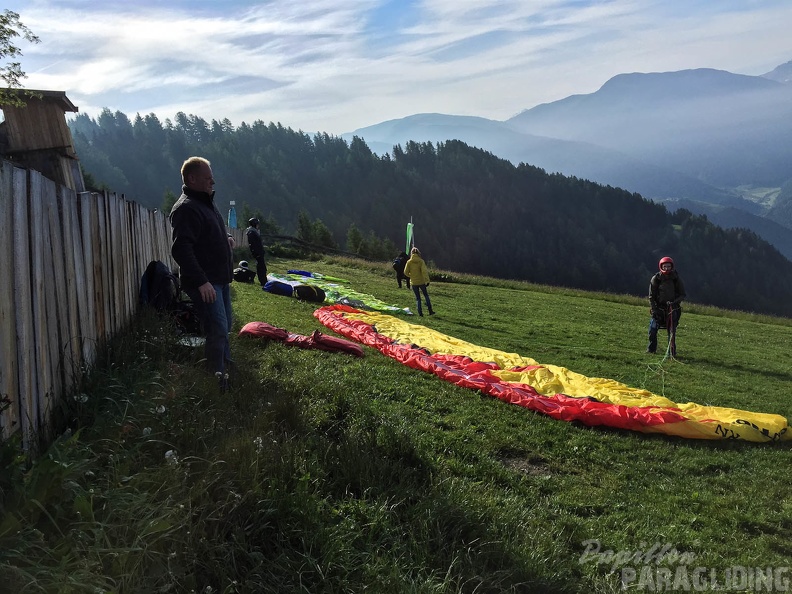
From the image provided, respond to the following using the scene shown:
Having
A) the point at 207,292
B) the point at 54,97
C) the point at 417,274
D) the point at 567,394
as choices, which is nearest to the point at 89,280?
the point at 207,292

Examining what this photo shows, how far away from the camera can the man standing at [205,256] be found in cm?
494

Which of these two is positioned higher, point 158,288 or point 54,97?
point 54,97

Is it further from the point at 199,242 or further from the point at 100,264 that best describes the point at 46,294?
the point at 199,242

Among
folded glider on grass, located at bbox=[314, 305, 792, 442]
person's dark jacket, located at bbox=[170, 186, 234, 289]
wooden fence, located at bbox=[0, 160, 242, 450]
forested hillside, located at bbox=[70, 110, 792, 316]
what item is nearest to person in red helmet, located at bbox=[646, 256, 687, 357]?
folded glider on grass, located at bbox=[314, 305, 792, 442]

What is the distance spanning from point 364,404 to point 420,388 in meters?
1.65

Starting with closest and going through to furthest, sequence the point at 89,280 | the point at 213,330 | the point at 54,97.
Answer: the point at 89,280, the point at 213,330, the point at 54,97

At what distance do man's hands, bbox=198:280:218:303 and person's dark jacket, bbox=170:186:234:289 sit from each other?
43 millimetres

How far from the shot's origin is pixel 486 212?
152 metres

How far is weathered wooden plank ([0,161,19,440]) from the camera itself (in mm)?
2816

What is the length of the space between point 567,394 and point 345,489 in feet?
16.5

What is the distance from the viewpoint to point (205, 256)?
17.3 ft

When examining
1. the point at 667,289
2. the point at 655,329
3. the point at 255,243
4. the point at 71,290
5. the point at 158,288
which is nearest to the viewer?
the point at 71,290

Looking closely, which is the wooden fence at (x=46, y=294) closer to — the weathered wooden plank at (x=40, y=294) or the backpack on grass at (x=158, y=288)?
the weathered wooden plank at (x=40, y=294)

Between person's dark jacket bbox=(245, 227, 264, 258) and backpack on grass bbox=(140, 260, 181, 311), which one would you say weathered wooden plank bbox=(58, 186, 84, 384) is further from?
person's dark jacket bbox=(245, 227, 264, 258)
